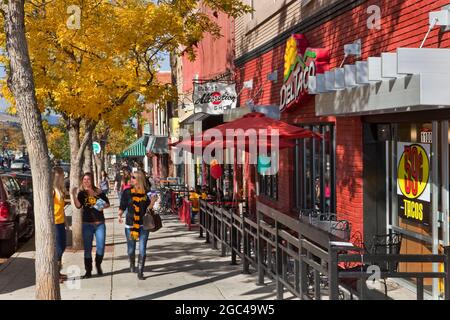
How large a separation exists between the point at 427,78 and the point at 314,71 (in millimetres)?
5302

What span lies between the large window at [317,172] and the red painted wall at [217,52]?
5721 millimetres

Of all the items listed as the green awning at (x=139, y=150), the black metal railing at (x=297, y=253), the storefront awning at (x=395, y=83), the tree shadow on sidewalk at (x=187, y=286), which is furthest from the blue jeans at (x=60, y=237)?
the green awning at (x=139, y=150)

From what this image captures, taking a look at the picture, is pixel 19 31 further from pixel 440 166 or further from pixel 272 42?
pixel 272 42

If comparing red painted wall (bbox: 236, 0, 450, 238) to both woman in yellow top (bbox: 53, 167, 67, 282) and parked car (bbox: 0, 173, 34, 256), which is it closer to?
woman in yellow top (bbox: 53, 167, 67, 282)

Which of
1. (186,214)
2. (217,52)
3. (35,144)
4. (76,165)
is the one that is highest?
(217,52)

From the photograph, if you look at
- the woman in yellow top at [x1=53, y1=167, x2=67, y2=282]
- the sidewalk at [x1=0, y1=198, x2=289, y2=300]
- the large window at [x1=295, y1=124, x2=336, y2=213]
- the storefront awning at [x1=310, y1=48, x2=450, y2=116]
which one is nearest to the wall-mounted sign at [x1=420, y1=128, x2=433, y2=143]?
the storefront awning at [x1=310, y1=48, x2=450, y2=116]

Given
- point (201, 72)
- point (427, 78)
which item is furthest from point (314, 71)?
point (201, 72)

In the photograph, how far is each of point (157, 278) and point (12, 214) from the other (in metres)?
4.36

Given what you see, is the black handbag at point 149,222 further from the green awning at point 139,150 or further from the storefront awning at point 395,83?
the green awning at point 139,150

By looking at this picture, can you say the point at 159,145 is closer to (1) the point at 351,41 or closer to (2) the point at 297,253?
(1) the point at 351,41

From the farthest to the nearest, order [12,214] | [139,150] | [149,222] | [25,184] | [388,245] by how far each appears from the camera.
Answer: [139,150] < [25,184] < [12,214] < [149,222] < [388,245]

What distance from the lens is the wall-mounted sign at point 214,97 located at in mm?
19000

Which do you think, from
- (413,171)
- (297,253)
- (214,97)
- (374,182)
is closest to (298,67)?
(374,182)

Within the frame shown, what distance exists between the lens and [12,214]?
518 inches
